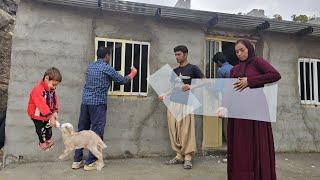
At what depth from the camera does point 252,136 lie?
12.4 feet

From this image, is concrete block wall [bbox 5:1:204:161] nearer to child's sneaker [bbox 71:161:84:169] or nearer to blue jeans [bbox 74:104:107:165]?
child's sneaker [bbox 71:161:84:169]

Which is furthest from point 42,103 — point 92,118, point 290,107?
point 290,107

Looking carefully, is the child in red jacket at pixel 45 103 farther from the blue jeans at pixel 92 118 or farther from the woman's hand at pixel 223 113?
the woman's hand at pixel 223 113

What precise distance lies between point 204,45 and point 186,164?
7.93 ft

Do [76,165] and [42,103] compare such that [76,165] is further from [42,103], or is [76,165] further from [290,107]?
[290,107]

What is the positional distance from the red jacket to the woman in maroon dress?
1.94m

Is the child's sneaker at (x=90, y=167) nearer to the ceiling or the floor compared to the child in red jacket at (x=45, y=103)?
nearer to the floor

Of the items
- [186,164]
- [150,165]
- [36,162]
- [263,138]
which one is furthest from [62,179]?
[263,138]

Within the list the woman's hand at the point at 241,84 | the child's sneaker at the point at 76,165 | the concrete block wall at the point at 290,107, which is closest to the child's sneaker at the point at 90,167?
the child's sneaker at the point at 76,165

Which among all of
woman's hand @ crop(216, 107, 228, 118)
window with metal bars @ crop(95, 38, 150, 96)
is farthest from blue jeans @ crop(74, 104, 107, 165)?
woman's hand @ crop(216, 107, 228, 118)

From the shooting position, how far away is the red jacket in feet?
11.0

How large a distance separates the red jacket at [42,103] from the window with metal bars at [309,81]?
554 centimetres

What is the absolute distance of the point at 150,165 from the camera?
5.62 m

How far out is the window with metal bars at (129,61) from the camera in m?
6.10
